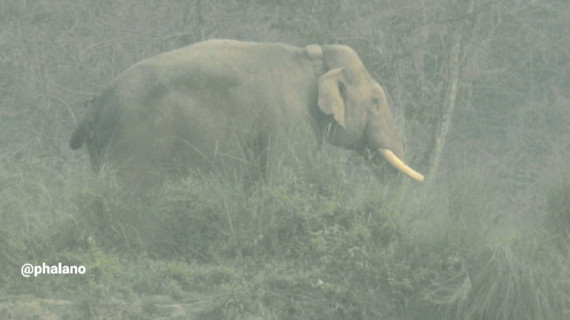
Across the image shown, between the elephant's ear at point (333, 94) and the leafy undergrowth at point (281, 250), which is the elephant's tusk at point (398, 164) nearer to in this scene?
the elephant's ear at point (333, 94)

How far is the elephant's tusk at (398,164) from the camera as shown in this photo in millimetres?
10094

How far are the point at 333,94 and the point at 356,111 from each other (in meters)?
0.43

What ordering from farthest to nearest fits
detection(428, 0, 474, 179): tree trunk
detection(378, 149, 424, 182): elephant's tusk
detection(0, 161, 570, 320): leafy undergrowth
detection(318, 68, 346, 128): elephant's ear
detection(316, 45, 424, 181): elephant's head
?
detection(428, 0, 474, 179): tree trunk
detection(378, 149, 424, 182): elephant's tusk
detection(316, 45, 424, 181): elephant's head
detection(318, 68, 346, 128): elephant's ear
detection(0, 161, 570, 320): leafy undergrowth

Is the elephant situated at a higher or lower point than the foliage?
higher

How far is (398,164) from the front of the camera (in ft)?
33.3

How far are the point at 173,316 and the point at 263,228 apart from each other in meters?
1.14

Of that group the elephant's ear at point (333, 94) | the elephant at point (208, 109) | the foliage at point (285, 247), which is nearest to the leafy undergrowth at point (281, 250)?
the foliage at point (285, 247)

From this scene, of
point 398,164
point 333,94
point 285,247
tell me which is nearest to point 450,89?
point 398,164

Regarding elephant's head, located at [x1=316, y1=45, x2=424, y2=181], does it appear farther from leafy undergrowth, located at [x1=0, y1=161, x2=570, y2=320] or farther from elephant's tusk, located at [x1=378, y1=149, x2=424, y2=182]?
leafy undergrowth, located at [x1=0, y1=161, x2=570, y2=320]

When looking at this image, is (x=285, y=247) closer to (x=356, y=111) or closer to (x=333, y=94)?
(x=333, y=94)

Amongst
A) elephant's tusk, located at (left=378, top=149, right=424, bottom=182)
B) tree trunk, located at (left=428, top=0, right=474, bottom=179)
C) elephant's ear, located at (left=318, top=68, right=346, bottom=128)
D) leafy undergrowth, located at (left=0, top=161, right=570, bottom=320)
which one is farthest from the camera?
tree trunk, located at (left=428, top=0, right=474, bottom=179)

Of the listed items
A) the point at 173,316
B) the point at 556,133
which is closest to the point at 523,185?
the point at 556,133

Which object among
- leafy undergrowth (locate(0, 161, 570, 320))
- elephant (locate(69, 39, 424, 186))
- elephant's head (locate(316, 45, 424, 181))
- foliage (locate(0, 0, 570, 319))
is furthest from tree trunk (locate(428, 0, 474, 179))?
leafy undergrowth (locate(0, 161, 570, 320))

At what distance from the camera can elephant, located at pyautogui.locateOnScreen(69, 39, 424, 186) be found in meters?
9.05
